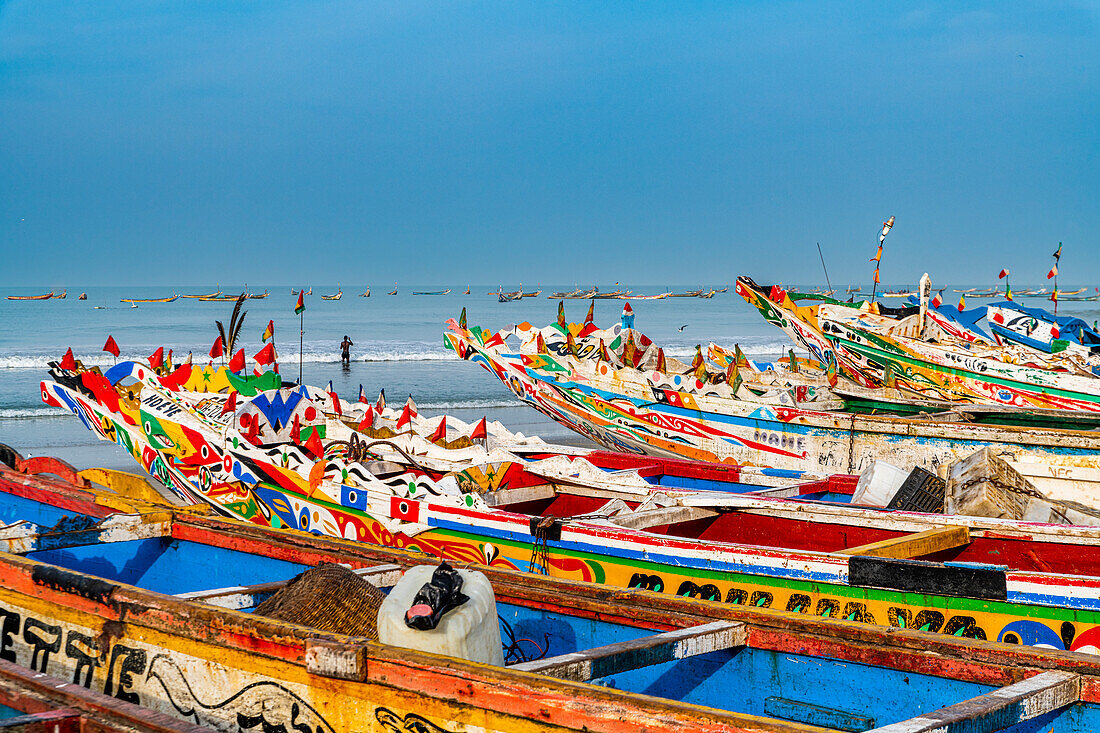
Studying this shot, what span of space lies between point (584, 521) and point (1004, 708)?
11.1 feet

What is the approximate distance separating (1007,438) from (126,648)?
927 centimetres

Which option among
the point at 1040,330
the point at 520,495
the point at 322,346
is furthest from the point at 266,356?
the point at 322,346

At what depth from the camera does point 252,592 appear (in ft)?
14.5

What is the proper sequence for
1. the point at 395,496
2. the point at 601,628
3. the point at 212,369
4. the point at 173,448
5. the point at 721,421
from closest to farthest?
the point at 601,628 → the point at 395,496 → the point at 173,448 → the point at 212,369 → the point at 721,421

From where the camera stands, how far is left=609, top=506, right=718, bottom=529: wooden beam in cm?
645

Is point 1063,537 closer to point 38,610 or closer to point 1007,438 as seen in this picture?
point 1007,438

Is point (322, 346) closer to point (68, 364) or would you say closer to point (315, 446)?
point (68, 364)

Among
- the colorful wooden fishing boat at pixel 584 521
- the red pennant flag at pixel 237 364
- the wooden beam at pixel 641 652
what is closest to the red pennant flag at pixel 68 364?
the colorful wooden fishing boat at pixel 584 521

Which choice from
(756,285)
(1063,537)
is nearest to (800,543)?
(1063,537)

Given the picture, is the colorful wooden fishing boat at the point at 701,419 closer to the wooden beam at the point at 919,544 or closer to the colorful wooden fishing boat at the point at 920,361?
the colorful wooden fishing boat at the point at 920,361

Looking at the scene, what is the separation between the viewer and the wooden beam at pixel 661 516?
6.45 metres

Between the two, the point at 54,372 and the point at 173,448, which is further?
the point at 54,372

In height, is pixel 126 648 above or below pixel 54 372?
below

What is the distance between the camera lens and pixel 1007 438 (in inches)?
403
